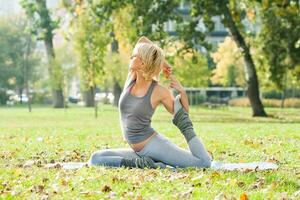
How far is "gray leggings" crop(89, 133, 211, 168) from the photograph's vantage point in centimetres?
833

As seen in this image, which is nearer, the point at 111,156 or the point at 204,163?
the point at 204,163

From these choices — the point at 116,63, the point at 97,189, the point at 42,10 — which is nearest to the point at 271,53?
the point at 116,63

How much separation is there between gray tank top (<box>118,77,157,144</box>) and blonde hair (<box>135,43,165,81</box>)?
323 millimetres

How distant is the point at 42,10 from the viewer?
177ft

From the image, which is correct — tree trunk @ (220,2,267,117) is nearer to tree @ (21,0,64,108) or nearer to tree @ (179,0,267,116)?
tree @ (179,0,267,116)

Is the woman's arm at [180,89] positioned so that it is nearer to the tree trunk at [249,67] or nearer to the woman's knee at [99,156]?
the woman's knee at [99,156]

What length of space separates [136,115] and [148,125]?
0.22 m

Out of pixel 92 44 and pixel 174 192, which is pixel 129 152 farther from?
pixel 92 44

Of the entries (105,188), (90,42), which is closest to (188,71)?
(90,42)

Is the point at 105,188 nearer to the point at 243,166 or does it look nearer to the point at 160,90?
the point at 160,90

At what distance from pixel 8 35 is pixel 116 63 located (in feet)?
91.0

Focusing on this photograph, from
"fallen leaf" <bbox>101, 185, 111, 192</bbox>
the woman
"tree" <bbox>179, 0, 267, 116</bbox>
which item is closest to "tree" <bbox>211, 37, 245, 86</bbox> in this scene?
"tree" <bbox>179, 0, 267, 116</bbox>

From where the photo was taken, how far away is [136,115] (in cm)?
842

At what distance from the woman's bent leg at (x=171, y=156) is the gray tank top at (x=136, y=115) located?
18 centimetres
